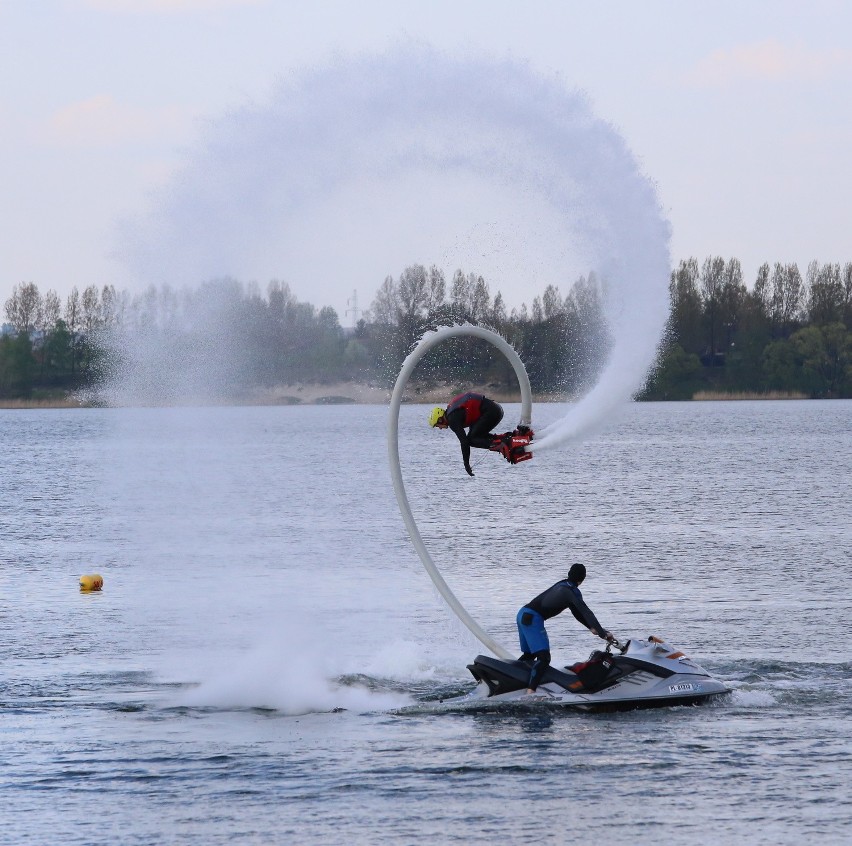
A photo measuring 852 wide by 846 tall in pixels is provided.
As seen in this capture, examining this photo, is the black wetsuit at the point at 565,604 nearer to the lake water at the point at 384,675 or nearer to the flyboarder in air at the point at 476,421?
the lake water at the point at 384,675

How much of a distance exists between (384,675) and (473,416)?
22.5ft

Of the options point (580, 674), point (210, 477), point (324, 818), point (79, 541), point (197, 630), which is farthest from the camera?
point (210, 477)

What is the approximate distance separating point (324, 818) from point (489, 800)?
2286 millimetres

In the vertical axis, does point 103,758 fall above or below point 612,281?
below

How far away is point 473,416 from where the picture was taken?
2173cm

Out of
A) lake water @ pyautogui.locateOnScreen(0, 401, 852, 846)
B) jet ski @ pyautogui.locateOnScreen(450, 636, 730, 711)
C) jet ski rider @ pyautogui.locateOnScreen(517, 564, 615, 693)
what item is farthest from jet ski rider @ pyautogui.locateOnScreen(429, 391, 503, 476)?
lake water @ pyautogui.locateOnScreen(0, 401, 852, 846)

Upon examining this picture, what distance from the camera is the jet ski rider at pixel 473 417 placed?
2169 centimetres

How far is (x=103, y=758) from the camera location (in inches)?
840

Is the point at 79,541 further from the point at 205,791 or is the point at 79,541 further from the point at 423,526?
the point at 205,791

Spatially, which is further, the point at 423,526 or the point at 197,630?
the point at 423,526

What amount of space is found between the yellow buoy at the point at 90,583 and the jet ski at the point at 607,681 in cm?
1853

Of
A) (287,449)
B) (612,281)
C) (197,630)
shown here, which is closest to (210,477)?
(287,449)

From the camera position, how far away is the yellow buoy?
1547 inches

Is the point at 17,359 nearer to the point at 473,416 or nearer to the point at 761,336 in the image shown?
the point at 761,336
